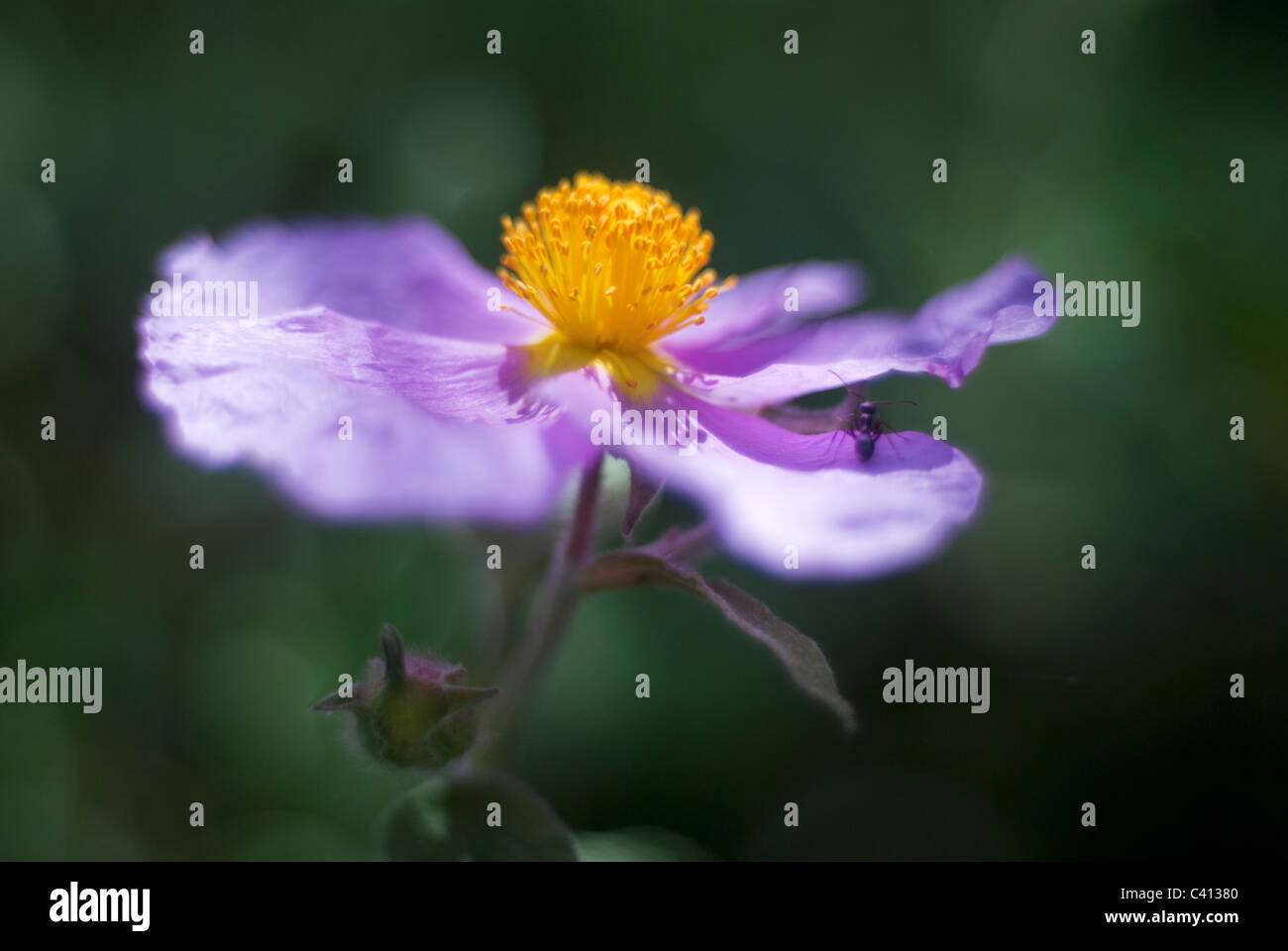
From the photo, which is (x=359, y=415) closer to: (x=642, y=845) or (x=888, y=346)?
(x=888, y=346)

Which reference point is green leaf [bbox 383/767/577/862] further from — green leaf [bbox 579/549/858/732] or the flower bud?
green leaf [bbox 579/549/858/732]

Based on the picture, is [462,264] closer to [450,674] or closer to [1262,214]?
[450,674]

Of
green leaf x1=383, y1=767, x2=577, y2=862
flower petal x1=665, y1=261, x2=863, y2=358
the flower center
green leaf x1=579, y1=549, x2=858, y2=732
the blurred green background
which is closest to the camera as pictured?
green leaf x1=579, y1=549, x2=858, y2=732

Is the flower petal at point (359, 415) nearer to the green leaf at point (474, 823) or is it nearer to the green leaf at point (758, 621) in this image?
the green leaf at point (758, 621)

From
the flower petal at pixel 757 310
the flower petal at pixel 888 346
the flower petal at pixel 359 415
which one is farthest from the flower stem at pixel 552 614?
the flower petal at pixel 757 310

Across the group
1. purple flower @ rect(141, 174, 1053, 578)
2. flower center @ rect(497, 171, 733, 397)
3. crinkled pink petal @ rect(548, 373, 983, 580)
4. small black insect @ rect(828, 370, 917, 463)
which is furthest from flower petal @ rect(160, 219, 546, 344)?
small black insect @ rect(828, 370, 917, 463)

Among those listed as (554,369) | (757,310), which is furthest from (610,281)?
(757,310)

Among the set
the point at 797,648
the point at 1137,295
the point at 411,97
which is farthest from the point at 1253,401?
the point at 411,97
